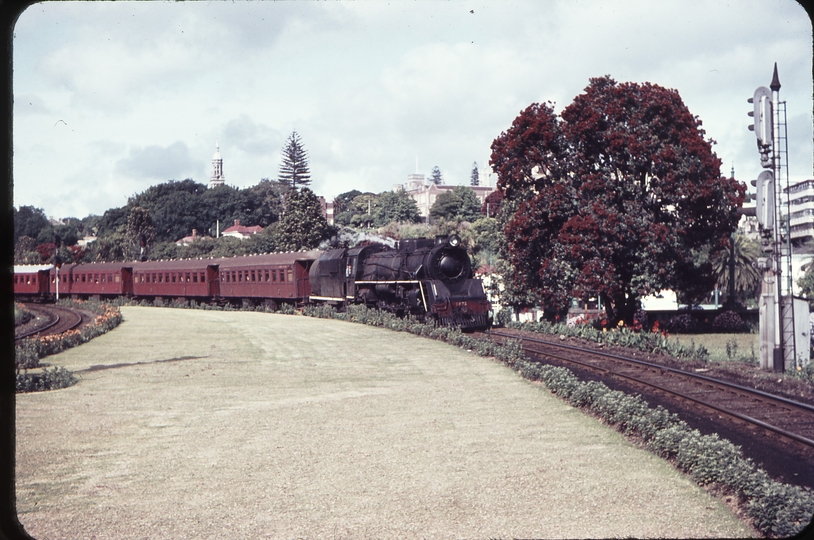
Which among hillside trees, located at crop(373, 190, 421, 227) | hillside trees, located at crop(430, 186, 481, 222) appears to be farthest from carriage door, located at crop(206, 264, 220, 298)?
hillside trees, located at crop(373, 190, 421, 227)

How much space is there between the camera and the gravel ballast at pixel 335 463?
7402 mm

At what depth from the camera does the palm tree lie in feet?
140

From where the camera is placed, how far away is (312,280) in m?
37.2

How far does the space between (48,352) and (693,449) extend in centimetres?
1828

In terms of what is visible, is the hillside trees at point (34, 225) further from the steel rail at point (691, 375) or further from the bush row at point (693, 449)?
the bush row at point (693, 449)

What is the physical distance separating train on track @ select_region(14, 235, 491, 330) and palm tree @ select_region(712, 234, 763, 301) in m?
21.9

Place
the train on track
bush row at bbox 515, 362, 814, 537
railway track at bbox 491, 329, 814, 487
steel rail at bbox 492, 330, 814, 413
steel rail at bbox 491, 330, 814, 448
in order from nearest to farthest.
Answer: bush row at bbox 515, 362, 814, 537 < railway track at bbox 491, 329, 814, 487 < steel rail at bbox 491, 330, 814, 448 < steel rail at bbox 492, 330, 814, 413 < the train on track

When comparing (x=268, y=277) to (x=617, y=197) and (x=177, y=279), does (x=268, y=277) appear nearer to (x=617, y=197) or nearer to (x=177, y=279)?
(x=177, y=279)

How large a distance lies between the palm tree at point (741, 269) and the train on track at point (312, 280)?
21903 mm

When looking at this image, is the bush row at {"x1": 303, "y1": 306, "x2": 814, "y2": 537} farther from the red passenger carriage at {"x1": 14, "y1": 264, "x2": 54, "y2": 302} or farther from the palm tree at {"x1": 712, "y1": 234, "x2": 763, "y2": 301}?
the red passenger carriage at {"x1": 14, "y1": 264, "x2": 54, "y2": 302}

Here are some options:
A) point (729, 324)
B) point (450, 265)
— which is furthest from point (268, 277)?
point (729, 324)

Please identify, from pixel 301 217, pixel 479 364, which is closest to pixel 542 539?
pixel 479 364

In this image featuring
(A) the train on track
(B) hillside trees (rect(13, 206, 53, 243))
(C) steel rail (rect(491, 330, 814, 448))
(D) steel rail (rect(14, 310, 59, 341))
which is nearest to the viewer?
(C) steel rail (rect(491, 330, 814, 448))

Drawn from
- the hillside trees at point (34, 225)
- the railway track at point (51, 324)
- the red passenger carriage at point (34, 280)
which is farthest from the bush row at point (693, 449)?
the hillside trees at point (34, 225)
